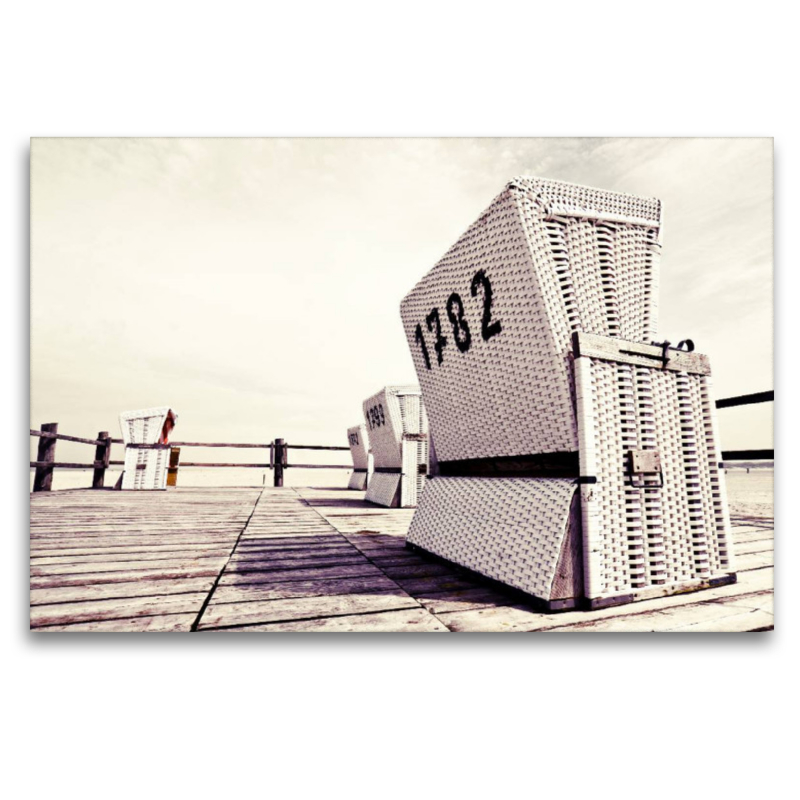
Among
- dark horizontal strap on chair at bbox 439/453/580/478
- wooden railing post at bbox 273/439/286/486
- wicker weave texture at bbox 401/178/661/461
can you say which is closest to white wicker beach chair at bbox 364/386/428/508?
dark horizontal strap on chair at bbox 439/453/580/478

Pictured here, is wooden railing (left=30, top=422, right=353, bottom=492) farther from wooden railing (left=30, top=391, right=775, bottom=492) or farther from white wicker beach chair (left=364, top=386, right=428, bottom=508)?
white wicker beach chair (left=364, top=386, right=428, bottom=508)

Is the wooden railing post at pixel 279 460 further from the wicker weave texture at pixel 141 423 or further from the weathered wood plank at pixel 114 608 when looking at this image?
the weathered wood plank at pixel 114 608

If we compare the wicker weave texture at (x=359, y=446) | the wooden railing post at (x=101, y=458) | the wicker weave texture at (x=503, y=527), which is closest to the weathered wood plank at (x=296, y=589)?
the wicker weave texture at (x=503, y=527)

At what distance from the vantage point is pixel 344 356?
362 centimetres

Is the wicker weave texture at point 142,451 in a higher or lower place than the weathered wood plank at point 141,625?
higher

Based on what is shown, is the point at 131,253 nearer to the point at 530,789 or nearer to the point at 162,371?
the point at 162,371

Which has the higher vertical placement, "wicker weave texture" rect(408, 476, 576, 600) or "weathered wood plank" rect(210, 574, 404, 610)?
"wicker weave texture" rect(408, 476, 576, 600)

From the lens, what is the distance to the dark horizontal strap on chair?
4.56ft

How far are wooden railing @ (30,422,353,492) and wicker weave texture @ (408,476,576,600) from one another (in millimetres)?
1904

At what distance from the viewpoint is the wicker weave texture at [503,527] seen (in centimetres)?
131

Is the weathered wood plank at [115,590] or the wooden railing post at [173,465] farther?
the wooden railing post at [173,465]

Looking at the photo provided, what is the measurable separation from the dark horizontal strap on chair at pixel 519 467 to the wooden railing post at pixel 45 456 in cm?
470

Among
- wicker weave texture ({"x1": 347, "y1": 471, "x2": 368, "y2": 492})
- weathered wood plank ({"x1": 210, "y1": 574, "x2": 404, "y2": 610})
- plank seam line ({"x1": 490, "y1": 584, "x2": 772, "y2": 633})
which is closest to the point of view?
plank seam line ({"x1": 490, "y1": 584, "x2": 772, "y2": 633})
